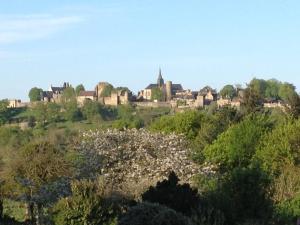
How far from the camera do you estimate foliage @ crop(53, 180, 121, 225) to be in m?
17.0

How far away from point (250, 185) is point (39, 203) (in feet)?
30.1

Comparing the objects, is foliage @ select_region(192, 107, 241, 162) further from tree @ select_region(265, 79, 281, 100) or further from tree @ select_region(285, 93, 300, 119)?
tree @ select_region(265, 79, 281, 100)

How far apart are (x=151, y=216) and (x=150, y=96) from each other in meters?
157

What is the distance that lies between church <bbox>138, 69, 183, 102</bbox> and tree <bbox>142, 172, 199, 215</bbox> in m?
→ 143

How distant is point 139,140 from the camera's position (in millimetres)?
32062

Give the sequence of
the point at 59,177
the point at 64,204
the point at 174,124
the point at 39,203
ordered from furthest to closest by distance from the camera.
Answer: the point at 174,124, the point at 59,177, the point at 39,203, the point at 64,204

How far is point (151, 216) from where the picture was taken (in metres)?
14.2

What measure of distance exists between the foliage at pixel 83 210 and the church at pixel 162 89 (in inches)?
5640

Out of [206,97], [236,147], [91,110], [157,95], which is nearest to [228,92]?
[206,97]

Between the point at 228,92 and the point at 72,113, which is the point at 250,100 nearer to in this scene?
the point at 72,113

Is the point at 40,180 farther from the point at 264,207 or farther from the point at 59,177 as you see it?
the point at 264,207

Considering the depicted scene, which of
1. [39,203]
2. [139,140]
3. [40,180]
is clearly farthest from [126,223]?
[139,140]

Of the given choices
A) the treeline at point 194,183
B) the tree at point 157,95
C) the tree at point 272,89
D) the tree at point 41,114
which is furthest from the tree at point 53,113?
the treeline at point 194,183

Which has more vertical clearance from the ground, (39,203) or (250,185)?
(250,185)
